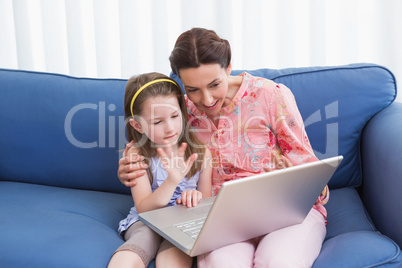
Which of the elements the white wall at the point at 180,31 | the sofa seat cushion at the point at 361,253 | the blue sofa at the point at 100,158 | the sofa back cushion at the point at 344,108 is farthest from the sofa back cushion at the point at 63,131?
the sofa seat cushion at the point at 361,253

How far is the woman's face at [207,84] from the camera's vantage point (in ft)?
4.02

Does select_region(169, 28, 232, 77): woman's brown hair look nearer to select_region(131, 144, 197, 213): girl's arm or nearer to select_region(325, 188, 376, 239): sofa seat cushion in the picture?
select_region(131, 144, 197, 213): girl's arm

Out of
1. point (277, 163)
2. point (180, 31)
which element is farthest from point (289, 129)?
point (180, 31)

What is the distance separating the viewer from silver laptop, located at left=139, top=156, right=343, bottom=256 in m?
0.87

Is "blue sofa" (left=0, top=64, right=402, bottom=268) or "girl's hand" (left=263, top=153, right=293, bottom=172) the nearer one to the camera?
"blue sofa" (left=0, top=64, right=402, bottom=268)

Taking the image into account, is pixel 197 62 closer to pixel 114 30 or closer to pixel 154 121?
pixel 154 121

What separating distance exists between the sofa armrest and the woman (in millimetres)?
166

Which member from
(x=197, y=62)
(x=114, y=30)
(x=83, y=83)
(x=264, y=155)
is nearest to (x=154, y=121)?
(x=197, y=62)

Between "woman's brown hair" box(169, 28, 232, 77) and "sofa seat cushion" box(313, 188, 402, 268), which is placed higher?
"woman's brown hair" box(169, 28, 232, 77)

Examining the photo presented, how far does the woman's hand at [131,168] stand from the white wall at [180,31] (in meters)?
0.93

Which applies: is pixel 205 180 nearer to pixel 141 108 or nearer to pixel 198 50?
pixel 141 108

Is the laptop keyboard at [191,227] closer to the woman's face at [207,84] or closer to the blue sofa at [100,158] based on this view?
the blue sofa at [100,158]

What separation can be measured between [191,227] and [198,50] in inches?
19.5

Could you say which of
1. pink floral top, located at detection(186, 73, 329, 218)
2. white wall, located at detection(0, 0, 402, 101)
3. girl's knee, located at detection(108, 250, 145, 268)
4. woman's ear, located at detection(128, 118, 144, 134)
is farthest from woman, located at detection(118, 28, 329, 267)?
white wall, located at detection(0, 0, 402, 101)
